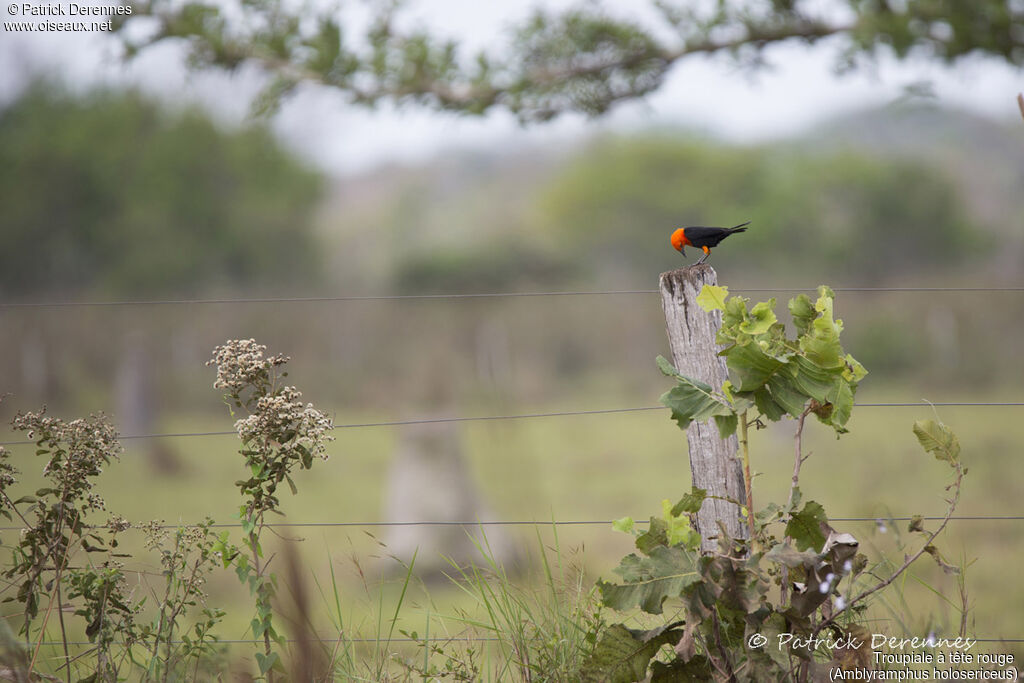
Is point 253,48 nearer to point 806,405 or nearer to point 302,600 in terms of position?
point 806,405

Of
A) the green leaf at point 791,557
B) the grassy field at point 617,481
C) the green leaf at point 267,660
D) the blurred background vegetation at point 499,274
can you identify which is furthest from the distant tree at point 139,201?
the green leaf at point 791,557

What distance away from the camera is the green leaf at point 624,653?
1.68 m

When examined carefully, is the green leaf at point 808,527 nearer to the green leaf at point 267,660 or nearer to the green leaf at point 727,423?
the green leaf at point 727,423

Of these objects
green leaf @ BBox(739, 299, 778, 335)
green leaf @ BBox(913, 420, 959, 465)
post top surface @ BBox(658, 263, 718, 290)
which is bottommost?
green leaf @ BBox(913, 420, 959, 465)

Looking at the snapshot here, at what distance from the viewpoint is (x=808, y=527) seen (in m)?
1.66

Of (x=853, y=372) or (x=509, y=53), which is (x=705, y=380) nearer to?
(x=853, y=372)

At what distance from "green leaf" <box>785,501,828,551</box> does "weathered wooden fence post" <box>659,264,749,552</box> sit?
0.81ft

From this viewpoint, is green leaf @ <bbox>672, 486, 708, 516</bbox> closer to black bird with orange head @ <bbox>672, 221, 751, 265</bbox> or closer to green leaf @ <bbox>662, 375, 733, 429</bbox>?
green leaf @ <bbox>662, 375, 733, 429</bbox>

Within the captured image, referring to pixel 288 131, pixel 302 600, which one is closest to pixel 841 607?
pixel 302 600

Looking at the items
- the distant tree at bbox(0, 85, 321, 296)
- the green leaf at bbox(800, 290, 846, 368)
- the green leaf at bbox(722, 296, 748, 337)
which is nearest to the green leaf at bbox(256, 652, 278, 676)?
the green leaf at bbox(722, 296, 748, 337)

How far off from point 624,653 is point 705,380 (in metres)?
0.62

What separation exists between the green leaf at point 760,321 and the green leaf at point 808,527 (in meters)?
0.35

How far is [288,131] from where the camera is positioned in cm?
2658

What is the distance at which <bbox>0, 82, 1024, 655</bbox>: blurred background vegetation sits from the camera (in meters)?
17.0
